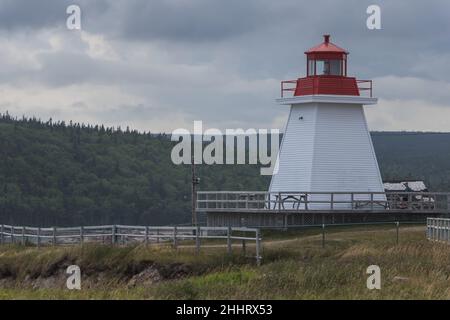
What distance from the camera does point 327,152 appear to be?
154 ft

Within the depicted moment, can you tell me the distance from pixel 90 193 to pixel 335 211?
300 feet

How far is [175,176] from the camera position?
14488 cm

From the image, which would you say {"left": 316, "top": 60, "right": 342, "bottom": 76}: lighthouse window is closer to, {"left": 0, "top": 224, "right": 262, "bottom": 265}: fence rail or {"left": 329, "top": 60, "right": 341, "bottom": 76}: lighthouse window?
{"left": 329, "top": 60, "right": 341, "bottom": 76}: lighthouse window

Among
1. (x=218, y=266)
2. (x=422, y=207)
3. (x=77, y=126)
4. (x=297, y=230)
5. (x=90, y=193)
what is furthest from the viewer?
(x=77, y=126)

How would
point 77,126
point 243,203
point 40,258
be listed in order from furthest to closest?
point 77,126
point 243,203
point 40,258

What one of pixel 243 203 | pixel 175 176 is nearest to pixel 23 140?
pixel 175 176

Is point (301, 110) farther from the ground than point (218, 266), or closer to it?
farther from the ground

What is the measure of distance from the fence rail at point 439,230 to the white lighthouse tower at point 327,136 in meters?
7.23

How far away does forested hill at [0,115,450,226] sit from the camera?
411ft

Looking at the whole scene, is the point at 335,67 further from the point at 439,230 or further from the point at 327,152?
the point at 439,230

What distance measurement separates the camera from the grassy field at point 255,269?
2606 centimetres

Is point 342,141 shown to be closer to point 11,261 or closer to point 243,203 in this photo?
point 243,203

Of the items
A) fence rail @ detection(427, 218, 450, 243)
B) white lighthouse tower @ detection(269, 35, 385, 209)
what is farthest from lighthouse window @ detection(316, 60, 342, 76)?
fence rail @ detection(427, 218, 450, 243)

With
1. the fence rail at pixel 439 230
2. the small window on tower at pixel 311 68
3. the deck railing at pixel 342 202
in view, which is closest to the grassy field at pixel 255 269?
the fence rail at pixel 439 230
